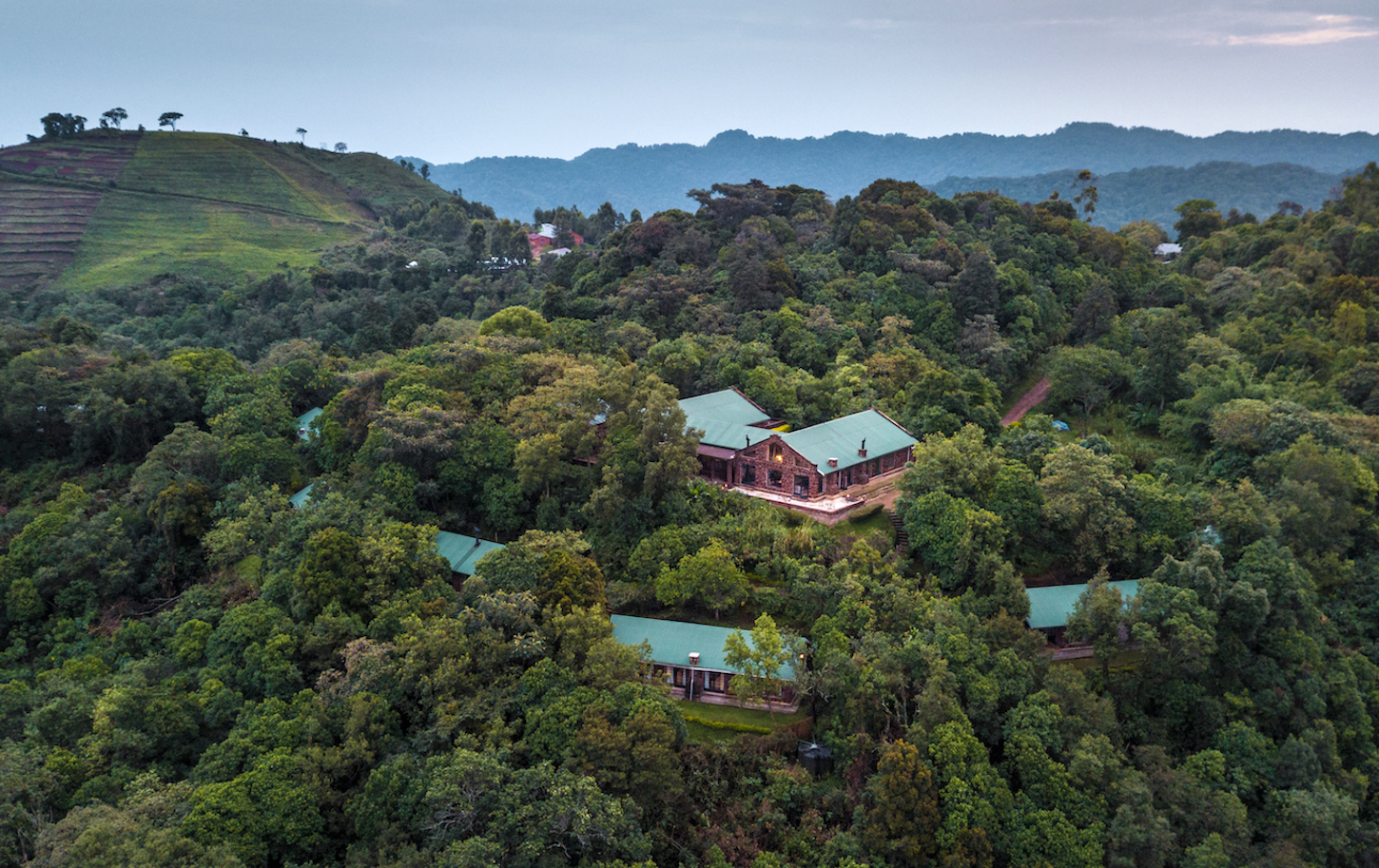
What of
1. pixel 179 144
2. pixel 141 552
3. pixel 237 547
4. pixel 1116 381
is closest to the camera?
pixel 237 547

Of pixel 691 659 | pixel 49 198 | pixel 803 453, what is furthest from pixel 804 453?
pixel 49 198

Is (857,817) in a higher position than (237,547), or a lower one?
Answer: lower

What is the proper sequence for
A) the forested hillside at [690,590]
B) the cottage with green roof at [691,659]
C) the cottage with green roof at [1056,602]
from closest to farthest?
the forested hillside at [690,590] < the cottage with green roof at [691,659] < the cottage with green roof at [1056,602]


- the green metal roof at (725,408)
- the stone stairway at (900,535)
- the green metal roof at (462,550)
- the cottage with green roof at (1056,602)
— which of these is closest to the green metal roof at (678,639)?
the green metal roof at (462,550)

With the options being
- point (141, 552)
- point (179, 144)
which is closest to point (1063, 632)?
point (141, 552)

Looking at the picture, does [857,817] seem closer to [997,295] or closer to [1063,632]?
[1063,632]

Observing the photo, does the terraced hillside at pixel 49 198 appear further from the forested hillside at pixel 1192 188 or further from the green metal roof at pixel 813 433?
the forested hillside at pixel 1192 188
